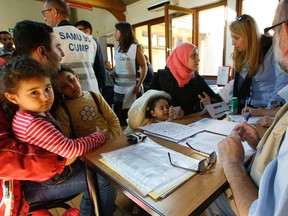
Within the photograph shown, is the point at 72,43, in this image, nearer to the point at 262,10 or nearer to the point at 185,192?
the point at 185,192

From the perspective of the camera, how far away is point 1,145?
72cm

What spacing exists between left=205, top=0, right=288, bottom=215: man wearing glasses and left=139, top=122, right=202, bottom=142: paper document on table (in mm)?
252

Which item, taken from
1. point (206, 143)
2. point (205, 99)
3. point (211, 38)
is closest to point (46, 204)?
point (206, 143)

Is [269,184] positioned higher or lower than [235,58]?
lower

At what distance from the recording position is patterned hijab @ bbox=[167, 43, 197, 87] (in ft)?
5.74

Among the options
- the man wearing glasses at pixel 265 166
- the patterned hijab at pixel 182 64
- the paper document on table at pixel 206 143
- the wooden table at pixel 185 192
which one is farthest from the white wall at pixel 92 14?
the wooden table at pixel 185 192

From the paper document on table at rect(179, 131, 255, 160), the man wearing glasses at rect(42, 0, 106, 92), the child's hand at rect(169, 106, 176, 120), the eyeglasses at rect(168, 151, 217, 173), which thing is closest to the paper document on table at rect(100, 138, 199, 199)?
the eyeglasses at rect(168, 151, 217, 173)

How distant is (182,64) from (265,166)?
1312mm

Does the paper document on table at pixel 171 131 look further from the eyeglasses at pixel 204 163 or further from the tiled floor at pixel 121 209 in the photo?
the tiled floor at pixel 121 209

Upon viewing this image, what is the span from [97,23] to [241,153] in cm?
717

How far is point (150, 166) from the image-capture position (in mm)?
710

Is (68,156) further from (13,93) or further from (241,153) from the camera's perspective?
(241,153)

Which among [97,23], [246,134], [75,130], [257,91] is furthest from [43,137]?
[97,23]

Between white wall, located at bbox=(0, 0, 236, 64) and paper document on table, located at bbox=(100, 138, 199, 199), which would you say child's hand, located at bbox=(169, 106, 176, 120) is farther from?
white wall, located at bbox=(0, 0, 236, 64)
